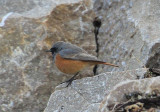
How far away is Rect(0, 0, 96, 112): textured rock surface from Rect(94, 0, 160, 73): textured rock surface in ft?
1.07

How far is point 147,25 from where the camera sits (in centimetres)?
629

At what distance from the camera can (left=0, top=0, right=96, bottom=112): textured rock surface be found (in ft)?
21.1

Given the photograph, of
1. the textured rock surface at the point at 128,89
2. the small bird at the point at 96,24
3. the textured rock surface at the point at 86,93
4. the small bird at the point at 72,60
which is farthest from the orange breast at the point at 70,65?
the textured rock surface at the point at 128,89

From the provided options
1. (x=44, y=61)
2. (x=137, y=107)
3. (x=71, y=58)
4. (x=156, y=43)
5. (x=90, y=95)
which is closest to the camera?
(x=137, y=107)

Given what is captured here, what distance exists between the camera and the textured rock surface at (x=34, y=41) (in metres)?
6.43

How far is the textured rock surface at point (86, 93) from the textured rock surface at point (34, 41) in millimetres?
1536

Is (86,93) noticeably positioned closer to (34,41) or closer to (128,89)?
(128,89)

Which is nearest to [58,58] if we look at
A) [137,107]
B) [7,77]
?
[7,77]

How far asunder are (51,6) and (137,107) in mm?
4305

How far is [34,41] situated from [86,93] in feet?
7.70

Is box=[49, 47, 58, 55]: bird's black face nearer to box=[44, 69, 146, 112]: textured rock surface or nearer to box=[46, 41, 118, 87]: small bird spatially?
box=[46, 41, 118, 87]: small bird

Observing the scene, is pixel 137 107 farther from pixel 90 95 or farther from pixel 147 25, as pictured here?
pixel 147 25

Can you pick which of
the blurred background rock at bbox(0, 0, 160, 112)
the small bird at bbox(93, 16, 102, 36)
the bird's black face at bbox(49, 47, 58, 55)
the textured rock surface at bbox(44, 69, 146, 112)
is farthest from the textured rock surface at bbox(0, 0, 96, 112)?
the textured rock surface at bbox(44, 69, 146, 112)

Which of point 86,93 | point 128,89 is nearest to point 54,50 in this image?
point 86,93
